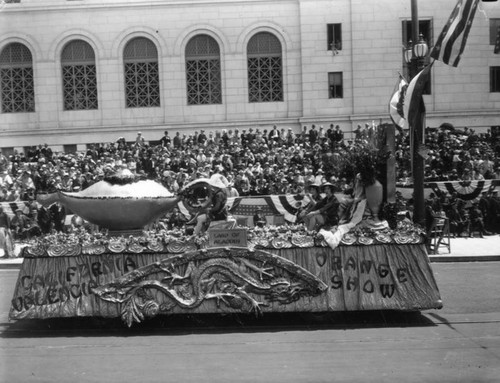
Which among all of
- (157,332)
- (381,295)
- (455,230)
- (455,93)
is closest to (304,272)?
(381,295)

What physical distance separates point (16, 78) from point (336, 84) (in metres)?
15.0

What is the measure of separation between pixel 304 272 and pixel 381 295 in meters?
1.07

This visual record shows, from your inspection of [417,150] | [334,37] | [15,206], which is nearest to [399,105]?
[417,150]

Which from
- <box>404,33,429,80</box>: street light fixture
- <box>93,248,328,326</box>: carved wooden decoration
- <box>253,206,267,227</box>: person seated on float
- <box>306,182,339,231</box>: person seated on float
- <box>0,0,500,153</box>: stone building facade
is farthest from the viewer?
<box>0,0,500,153</box>: stone building facade

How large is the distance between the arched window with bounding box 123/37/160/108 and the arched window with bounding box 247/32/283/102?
4.44 m

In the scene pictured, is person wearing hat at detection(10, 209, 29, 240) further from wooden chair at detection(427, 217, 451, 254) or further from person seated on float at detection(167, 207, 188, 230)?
wooden chair at detection(427, 217, 451, 254)

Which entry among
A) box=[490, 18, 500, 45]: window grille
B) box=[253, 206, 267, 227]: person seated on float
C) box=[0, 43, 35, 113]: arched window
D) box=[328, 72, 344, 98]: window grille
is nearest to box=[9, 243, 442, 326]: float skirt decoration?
box=[253, 206, 267, 227]: person seated on float

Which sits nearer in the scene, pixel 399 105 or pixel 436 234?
pixel 399 105

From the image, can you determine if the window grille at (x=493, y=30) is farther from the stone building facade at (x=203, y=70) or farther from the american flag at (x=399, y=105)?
the american flag at (x=399, y=105)

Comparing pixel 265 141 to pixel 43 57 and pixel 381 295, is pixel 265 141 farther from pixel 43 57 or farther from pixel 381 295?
pixel 381 295

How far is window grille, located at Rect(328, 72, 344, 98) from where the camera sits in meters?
37.6

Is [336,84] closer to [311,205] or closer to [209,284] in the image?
[311,205]

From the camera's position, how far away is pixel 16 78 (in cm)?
3806

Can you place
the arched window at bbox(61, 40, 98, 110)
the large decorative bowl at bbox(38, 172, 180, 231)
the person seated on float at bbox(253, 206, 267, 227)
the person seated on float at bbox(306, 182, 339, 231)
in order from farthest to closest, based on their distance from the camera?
the arched window at bbox(61, 40, 98, 110) < the person seated on float at bbox(253, 206, 267, 227) < the person seated on float at bbox(306, 182, 339, 231) < the large decorative bowl at bbox(38, 172, 180, 231)
